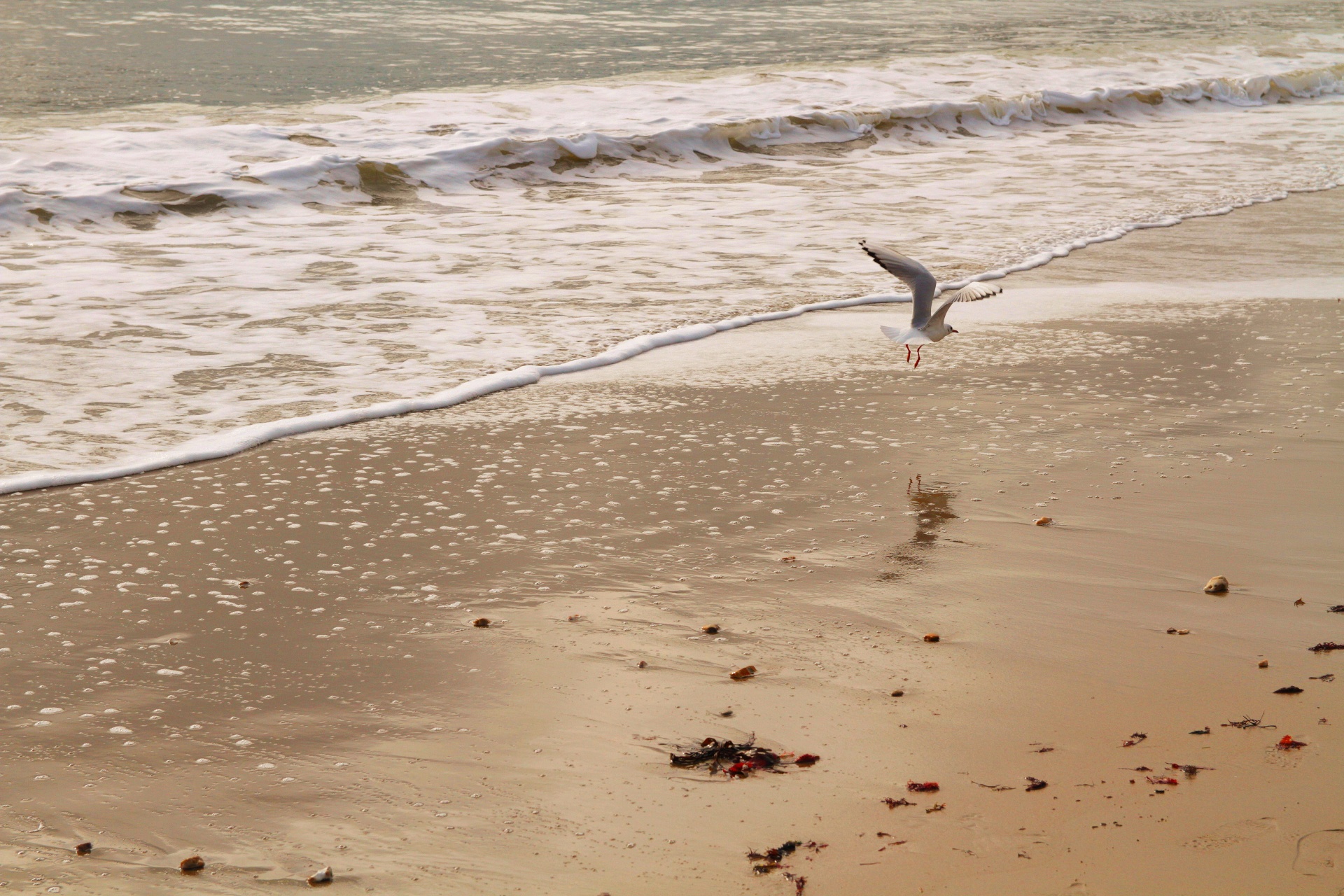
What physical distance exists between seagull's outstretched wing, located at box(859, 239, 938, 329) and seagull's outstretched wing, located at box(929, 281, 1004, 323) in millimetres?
57

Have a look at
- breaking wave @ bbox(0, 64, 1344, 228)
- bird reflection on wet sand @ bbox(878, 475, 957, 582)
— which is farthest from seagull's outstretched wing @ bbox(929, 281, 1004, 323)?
breaking wave @ bbox(0, 64, 1344, 228)

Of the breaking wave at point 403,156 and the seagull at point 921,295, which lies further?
the breaking wave at point 403,156

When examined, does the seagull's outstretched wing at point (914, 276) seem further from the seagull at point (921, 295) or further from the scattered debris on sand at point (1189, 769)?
the scattered debris on sand at point (1189, 769)

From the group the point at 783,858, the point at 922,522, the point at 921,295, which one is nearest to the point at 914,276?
the point at 921,295

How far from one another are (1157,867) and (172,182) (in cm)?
1049

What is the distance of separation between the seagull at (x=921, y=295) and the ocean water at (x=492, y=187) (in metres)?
1.38

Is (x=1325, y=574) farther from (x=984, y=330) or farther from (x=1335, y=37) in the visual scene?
(x=1335, y=37)

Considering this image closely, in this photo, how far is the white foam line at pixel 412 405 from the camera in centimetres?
450

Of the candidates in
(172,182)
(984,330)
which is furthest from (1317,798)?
(172,182)

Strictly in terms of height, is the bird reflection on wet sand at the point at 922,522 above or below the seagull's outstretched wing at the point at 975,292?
below

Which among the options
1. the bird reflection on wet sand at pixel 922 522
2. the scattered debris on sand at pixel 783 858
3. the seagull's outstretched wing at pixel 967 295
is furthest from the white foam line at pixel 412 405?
the scattered debris on sand at pixel 783 858

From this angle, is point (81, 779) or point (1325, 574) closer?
point (81, 779)

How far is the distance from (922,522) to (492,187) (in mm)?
8752

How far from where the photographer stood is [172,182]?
35.5 feet
